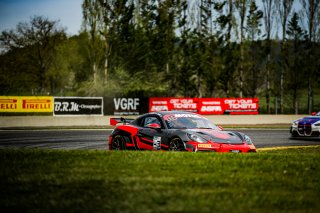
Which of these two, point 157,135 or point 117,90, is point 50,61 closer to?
point 117,90

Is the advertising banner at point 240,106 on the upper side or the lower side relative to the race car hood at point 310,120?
upper

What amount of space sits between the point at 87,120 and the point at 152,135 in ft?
62.3

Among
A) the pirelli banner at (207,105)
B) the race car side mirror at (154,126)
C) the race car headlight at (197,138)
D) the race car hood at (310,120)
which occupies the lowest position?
the race car headlight at (197,138)

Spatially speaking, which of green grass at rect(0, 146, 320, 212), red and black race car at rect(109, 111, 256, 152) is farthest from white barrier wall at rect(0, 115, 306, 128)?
green grass at rect(0, 146, 320, 212)

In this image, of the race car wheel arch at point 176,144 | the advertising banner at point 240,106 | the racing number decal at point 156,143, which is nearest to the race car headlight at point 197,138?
the race car wheel arch at point 176,144

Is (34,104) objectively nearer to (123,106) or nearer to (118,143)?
(123,106)

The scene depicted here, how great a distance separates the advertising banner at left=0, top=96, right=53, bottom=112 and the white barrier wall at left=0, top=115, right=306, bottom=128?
19.6 inches

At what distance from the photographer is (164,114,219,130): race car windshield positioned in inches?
480

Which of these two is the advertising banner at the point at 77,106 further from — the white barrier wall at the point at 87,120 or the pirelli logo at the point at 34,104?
the pirelli logo at the point at 34,104

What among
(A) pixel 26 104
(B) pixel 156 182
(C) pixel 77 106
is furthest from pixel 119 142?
(C) pixel 77 106

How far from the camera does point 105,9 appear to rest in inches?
1746

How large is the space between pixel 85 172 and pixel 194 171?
1.70 metres

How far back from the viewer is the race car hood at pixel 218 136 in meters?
11.6

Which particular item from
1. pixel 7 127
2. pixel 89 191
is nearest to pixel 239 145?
pixel 89 191
